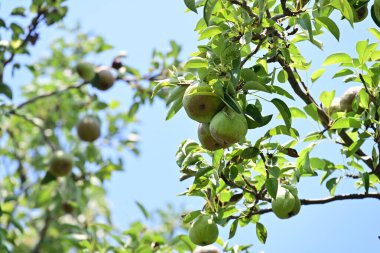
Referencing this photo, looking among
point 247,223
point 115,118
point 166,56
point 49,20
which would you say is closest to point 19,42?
point 49,20

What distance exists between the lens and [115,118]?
22.2 ft

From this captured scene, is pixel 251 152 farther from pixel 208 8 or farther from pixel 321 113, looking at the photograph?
pixel 208 8

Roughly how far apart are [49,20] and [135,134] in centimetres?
227

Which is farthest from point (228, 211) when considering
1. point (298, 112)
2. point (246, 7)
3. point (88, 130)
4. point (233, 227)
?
point (88, 130)

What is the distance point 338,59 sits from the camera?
2.28 meters

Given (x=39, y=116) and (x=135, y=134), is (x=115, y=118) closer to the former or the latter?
(x=135, y=134)

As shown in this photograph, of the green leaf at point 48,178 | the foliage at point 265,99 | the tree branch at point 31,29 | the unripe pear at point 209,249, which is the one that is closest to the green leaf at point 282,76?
the foliage at point 265,99

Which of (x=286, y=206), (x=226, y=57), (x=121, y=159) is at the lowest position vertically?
(x=121, y=159)

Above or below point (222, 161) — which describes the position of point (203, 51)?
above

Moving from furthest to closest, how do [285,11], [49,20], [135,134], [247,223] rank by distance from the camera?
1. [135,134]
2. [49,20]
3. [247,223]
4. [285,11]

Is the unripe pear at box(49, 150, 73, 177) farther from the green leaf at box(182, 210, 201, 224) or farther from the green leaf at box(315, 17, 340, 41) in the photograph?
the green leaf at box(315, 17, 340, 41)

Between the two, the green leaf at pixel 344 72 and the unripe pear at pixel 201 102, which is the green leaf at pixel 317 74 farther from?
the unripe pear at pixel 201 102

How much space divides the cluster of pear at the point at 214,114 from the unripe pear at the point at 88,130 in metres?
4.11

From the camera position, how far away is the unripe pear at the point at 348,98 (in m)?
2.50
